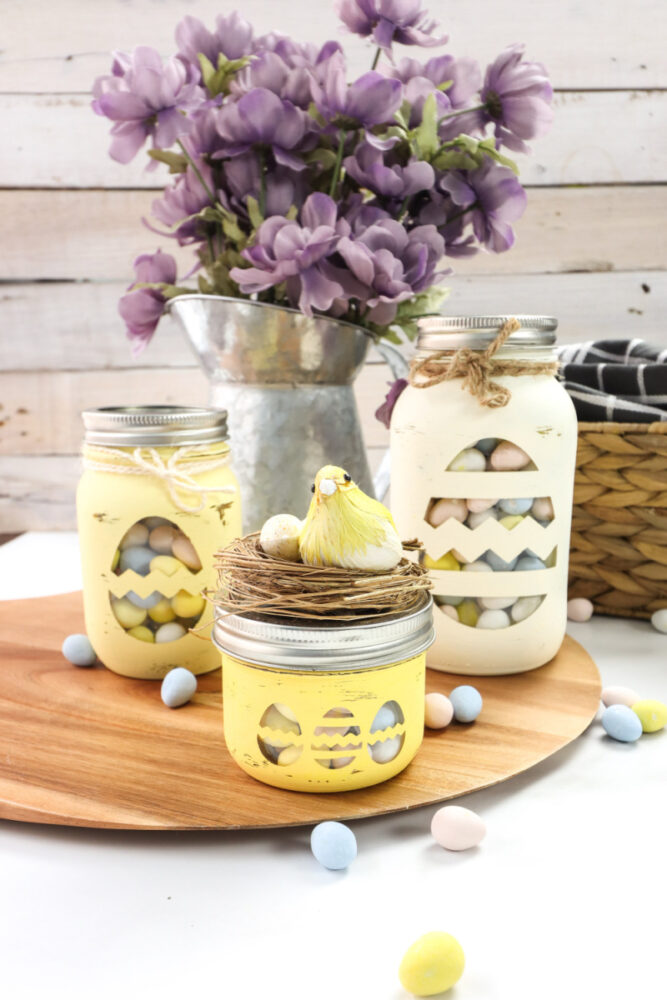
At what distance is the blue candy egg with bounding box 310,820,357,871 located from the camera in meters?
0.48

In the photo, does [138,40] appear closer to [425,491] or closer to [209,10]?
[209,10]

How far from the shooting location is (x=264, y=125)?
0.78 meters

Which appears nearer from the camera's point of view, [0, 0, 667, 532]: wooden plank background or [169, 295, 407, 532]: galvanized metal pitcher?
[169, 295, 407, 532]: galvanized metal pitcher

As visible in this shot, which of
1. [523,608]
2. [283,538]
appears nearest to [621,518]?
[523,608]

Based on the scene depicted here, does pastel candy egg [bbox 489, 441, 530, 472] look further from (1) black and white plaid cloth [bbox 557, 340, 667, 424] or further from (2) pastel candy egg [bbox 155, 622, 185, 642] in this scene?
(2) pastel candy egg [bbox 155, 622, 185, 642]

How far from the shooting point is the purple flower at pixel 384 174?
81cm

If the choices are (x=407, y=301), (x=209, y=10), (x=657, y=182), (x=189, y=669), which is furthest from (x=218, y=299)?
(x=657, y=182)

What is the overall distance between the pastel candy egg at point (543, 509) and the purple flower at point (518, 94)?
14.1 inches

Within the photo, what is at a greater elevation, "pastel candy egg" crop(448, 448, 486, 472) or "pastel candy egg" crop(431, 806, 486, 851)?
"pastel candy egg" crop(448, 448, 486, 472)

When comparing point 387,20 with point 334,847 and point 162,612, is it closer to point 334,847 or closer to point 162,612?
point 162,612

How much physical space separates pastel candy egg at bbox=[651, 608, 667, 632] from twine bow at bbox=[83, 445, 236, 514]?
1.57 ft

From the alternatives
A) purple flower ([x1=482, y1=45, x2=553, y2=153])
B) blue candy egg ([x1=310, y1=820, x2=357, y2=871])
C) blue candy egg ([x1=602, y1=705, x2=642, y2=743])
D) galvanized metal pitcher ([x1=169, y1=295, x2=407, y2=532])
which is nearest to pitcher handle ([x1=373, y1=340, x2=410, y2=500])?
galvanized metal pitcher ([x1=169, y1=295, x2=407, y2=532])

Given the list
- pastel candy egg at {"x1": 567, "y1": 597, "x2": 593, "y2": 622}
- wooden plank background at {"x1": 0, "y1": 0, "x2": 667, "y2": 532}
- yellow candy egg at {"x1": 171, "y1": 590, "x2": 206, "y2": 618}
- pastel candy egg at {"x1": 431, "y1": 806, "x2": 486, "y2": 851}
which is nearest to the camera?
pastel candy egg at {"x1": 431, "y1": 806, "x2": 486, "y2": 851}

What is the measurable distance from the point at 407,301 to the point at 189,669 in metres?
0.44
